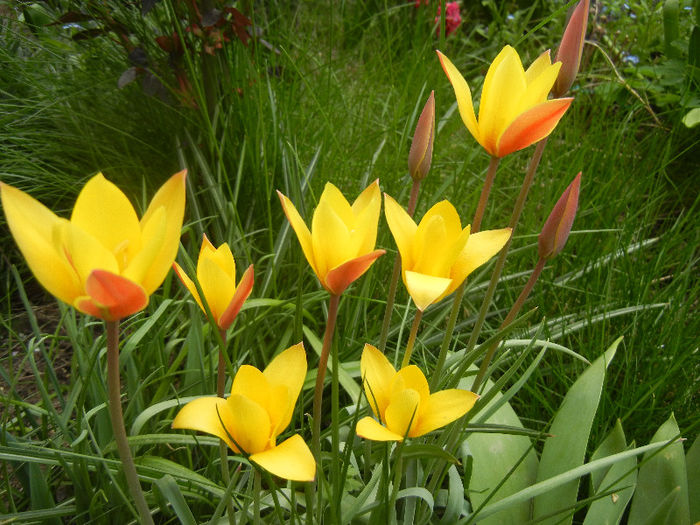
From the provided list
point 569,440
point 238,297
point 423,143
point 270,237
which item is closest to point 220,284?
point 238,297

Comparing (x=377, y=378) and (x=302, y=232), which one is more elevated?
(x=302, y=232)

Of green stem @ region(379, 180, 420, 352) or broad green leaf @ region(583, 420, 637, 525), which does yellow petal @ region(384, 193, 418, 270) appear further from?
broad green leaf @ region(583, 420, 637, 525)

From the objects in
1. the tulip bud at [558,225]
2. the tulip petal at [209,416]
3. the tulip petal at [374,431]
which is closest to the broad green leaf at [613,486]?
the tulip bud at [558,225]

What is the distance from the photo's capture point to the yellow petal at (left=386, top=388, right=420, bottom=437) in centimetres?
53

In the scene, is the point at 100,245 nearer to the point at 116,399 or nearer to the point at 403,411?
the point at 116,399

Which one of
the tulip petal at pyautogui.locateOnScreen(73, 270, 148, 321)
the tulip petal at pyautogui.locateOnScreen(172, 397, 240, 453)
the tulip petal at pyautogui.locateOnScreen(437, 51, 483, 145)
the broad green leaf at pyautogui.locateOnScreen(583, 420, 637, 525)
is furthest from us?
the broad green leaf at pyautogui.locateOnScreen(583, 420, 637, 525)

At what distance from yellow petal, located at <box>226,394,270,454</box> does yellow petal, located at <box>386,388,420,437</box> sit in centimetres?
11

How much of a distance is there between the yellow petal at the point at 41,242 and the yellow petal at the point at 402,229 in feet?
0.82

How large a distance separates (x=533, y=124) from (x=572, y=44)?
0.13 m

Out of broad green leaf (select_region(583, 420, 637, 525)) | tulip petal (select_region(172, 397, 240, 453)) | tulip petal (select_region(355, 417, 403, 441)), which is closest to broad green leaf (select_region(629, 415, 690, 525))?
broad green leaf (select_region(583, 420, 637, 525))

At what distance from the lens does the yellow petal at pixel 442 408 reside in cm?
54

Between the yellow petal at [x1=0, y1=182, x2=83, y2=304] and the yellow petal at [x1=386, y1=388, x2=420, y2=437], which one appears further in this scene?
the yellow petal at [x1=386, y1=388, x2=420, y2=437]

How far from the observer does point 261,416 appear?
1.59ft

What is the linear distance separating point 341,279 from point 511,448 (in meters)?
0.60
